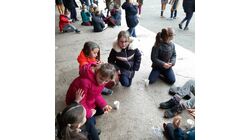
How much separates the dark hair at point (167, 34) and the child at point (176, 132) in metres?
1.33

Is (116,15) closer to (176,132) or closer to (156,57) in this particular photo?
(156,57)

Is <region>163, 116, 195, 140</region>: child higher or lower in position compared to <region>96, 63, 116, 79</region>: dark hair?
lower

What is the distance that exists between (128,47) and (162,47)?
1.71ft

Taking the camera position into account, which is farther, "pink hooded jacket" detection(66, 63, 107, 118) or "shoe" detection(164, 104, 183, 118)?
"shoe" detection(164, 104, 183, 118)

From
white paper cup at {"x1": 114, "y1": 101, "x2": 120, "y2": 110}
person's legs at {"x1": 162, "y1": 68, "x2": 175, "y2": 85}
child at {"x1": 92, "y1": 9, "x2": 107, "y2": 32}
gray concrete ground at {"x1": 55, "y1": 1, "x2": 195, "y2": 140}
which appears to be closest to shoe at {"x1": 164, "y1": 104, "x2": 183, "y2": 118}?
gray concrete ground at {"x1": 55, "y1": 1, "x2": 195, "y2": 140}

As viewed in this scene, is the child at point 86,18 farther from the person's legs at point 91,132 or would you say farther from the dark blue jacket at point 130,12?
the person's legs at point 91,132

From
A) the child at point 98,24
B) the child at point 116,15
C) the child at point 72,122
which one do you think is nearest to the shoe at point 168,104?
the child at point 72,122

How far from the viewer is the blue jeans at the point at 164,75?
366 cm

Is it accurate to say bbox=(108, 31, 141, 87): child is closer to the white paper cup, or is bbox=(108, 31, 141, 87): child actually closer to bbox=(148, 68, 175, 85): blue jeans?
bbox=(148, 68, 175, 85): blue jeans

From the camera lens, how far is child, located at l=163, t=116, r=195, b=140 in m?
2.36

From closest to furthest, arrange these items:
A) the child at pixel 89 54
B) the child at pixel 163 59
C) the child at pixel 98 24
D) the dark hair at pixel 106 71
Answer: the dark hair at pixel 106 71
the child at pixel 89 54
the child at pixel 163 59
the child at pixel 98 24

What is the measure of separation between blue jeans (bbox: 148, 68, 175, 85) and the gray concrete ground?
82 mm

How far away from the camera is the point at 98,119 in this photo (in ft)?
9.37
